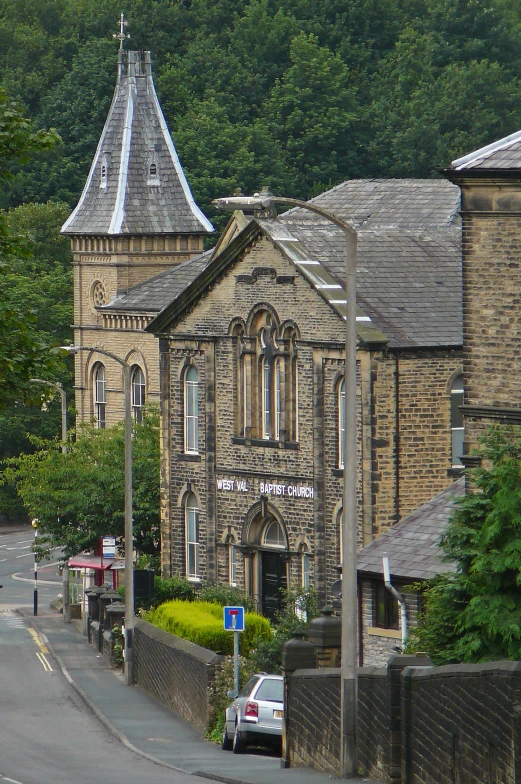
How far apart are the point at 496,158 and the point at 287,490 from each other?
18.3m

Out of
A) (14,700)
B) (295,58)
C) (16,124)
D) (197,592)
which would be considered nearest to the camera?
(16,124)

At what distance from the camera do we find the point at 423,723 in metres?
23.0

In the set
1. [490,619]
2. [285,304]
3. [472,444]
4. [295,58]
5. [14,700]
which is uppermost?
[295,58]

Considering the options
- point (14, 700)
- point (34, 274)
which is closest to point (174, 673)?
point (14, 700)

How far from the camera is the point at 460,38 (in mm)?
110250

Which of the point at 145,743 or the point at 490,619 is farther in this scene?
the point at 145,743

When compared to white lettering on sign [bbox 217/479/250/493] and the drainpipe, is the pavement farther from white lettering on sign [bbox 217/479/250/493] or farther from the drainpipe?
white lettering on sign [bbox 217/479/250/493]

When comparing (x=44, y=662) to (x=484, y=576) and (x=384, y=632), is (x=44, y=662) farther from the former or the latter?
(x=484, y=576)

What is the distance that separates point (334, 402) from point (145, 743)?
1356 cm

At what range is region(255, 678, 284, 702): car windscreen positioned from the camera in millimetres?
30672

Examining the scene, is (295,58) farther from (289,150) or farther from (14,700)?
(14,700)

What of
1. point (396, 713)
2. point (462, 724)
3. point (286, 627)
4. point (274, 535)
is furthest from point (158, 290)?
point (462, 724)

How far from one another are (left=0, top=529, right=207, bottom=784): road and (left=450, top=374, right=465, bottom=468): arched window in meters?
9.98

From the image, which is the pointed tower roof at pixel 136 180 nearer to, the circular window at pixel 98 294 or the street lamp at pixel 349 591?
the circular window at pixel 98 294
